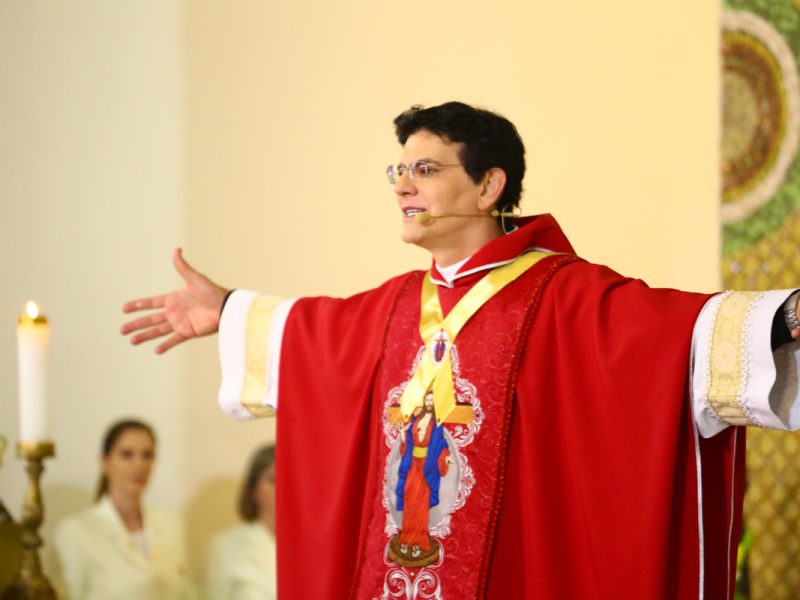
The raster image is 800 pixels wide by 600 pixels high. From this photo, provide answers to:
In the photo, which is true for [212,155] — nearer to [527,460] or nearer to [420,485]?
[420,485]

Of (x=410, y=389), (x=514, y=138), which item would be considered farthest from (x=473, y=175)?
(x=410, y=389)

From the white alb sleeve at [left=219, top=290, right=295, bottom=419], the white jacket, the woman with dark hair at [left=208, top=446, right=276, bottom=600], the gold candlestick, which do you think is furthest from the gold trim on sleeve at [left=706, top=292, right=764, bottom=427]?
the white jacket

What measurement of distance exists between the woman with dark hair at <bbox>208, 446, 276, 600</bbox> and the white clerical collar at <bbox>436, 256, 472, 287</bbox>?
233 centimetres

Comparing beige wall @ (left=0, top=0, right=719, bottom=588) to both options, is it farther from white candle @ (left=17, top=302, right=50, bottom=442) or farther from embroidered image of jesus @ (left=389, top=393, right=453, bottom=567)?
white candle @ (left=17, top=302, right=50, bottom=442)

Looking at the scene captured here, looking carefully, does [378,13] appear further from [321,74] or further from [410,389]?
[410,389]

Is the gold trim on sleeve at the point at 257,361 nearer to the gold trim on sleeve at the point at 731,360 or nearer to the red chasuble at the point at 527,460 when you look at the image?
the red chasuble at the point at 527,460

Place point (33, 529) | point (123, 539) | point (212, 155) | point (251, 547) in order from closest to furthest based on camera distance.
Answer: point (33, 529) → point (251, 547) → point (123, 539) → point (212, 155)

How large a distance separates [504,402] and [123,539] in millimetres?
2877

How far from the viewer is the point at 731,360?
2.32 metres

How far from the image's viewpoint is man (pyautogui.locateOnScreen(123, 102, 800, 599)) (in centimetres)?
241

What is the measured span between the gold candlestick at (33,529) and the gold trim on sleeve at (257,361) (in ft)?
1.75

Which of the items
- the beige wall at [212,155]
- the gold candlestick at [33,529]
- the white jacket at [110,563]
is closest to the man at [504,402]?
the gold candlestick at [33,529]

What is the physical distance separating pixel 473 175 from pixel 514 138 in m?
0.17

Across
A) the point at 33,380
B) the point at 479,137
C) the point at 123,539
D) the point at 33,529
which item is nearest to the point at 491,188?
the point at 479,137
